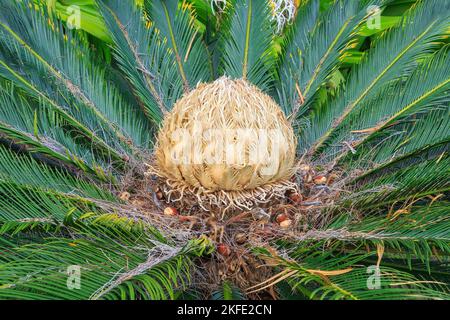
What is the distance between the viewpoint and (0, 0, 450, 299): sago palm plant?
66.8 inches

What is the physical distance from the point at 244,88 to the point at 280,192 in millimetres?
416

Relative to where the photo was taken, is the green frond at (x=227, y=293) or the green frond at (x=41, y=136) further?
the green frond at (x=41, y=136)

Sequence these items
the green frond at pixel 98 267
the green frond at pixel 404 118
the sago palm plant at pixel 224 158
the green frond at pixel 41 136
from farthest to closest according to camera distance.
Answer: the green frond at pixel 404 118
the green frond at pixel 41 136
the sago palm plant at pixel 224 158
the green frond at pixel 98 267

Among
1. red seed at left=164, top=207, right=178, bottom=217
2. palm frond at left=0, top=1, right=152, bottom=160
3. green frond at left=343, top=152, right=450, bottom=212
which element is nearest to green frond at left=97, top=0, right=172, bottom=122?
palm frond at left=0, top=1, right=152, bottom=160

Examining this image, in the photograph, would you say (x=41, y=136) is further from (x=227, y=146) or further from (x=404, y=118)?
(x=404, y=118)

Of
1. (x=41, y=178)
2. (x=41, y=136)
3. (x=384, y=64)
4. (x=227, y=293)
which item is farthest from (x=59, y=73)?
(x=384, y=64)

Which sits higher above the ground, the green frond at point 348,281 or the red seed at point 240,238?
the red seed at point 240,238

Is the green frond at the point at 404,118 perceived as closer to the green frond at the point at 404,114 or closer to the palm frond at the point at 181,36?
the green frond at the point at 404,114

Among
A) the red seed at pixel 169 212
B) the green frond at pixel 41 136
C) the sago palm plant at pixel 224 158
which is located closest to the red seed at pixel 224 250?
the sago palm plant at pixel 224 158

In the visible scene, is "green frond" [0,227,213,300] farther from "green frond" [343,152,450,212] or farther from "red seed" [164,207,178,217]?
"green frond" [343,152,450,212]

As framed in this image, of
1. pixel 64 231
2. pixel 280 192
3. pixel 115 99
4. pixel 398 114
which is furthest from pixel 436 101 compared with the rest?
pixel 64 231

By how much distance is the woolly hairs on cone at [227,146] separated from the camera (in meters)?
1.99

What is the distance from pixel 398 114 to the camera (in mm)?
2467

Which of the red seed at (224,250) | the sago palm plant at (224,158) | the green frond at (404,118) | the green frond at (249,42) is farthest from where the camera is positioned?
the green frond at (249,42)
